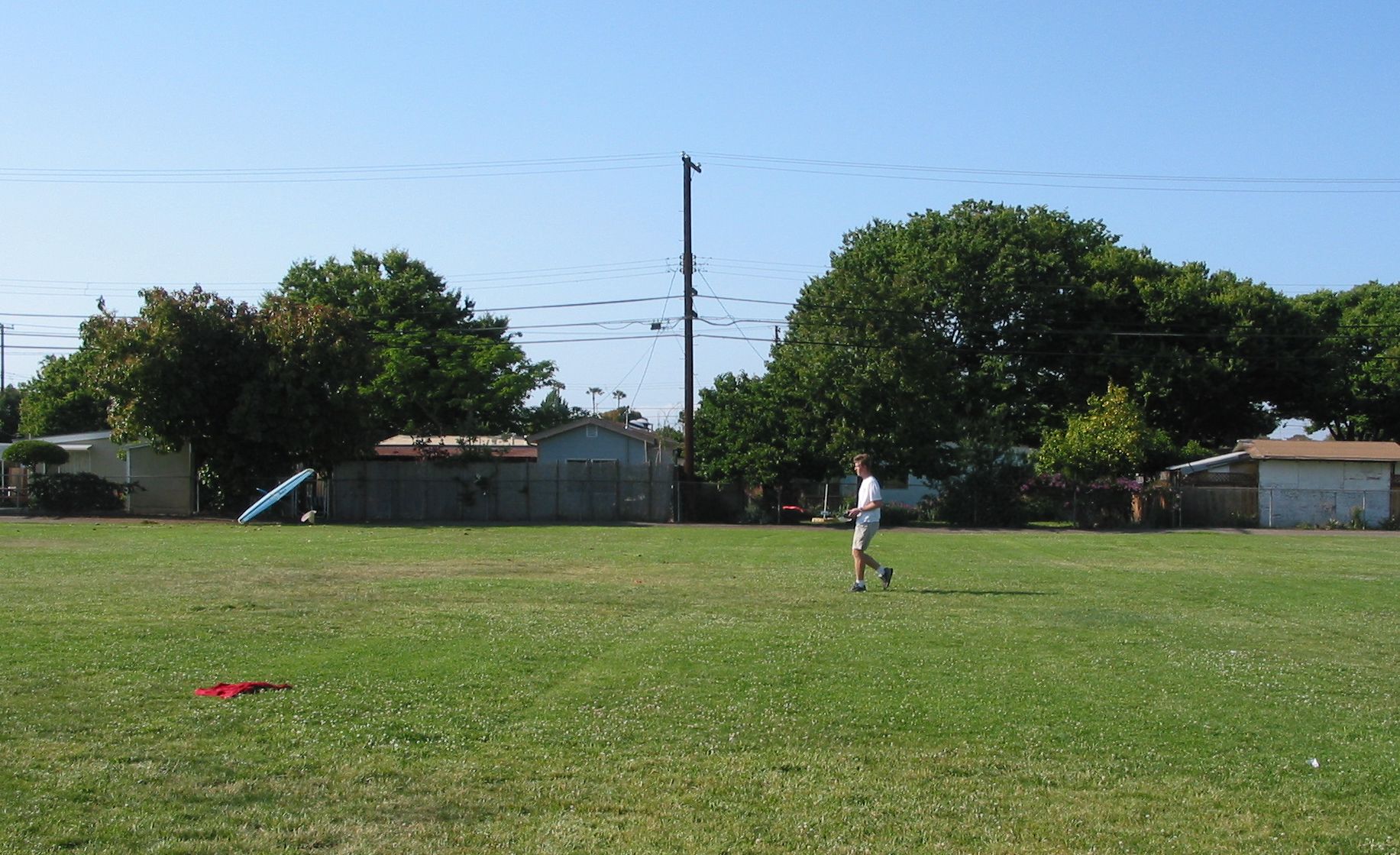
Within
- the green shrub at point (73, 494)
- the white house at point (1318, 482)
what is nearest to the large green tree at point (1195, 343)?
the white house at point (1318, 482)

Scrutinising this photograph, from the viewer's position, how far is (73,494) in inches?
1763

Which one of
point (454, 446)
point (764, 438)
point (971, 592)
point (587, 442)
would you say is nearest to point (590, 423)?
point (587, 442)

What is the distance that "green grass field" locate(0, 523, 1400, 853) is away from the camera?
611 centimetres

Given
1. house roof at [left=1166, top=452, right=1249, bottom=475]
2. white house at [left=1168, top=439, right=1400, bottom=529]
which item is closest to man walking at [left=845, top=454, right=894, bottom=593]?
white house at [left=1168, top=439, right=1400, bottom=529]

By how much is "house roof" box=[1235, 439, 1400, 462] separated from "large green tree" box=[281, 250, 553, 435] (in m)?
32.2

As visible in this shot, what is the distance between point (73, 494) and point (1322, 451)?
48.6 metres

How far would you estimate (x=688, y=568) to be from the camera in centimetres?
2120

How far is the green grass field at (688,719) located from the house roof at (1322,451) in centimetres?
3477

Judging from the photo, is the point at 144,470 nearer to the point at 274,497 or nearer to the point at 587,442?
the point at 274,497

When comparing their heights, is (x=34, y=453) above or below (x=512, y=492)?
above

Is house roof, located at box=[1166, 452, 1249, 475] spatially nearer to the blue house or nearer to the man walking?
the blue house

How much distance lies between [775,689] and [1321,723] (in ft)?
12.7

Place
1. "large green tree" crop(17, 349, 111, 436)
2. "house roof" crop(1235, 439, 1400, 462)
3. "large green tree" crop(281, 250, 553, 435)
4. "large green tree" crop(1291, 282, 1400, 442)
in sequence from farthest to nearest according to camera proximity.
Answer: "large green tree" crop(17, 349, 111, 436) → "large green tree" crop(1291, 282, 1400, 442) → "large green tree" crop(281, 250, 553, 435) → "house roof" crop(1235, 439, 1400, 462)

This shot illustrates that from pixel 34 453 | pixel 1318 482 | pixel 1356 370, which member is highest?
pixel 1356 370
